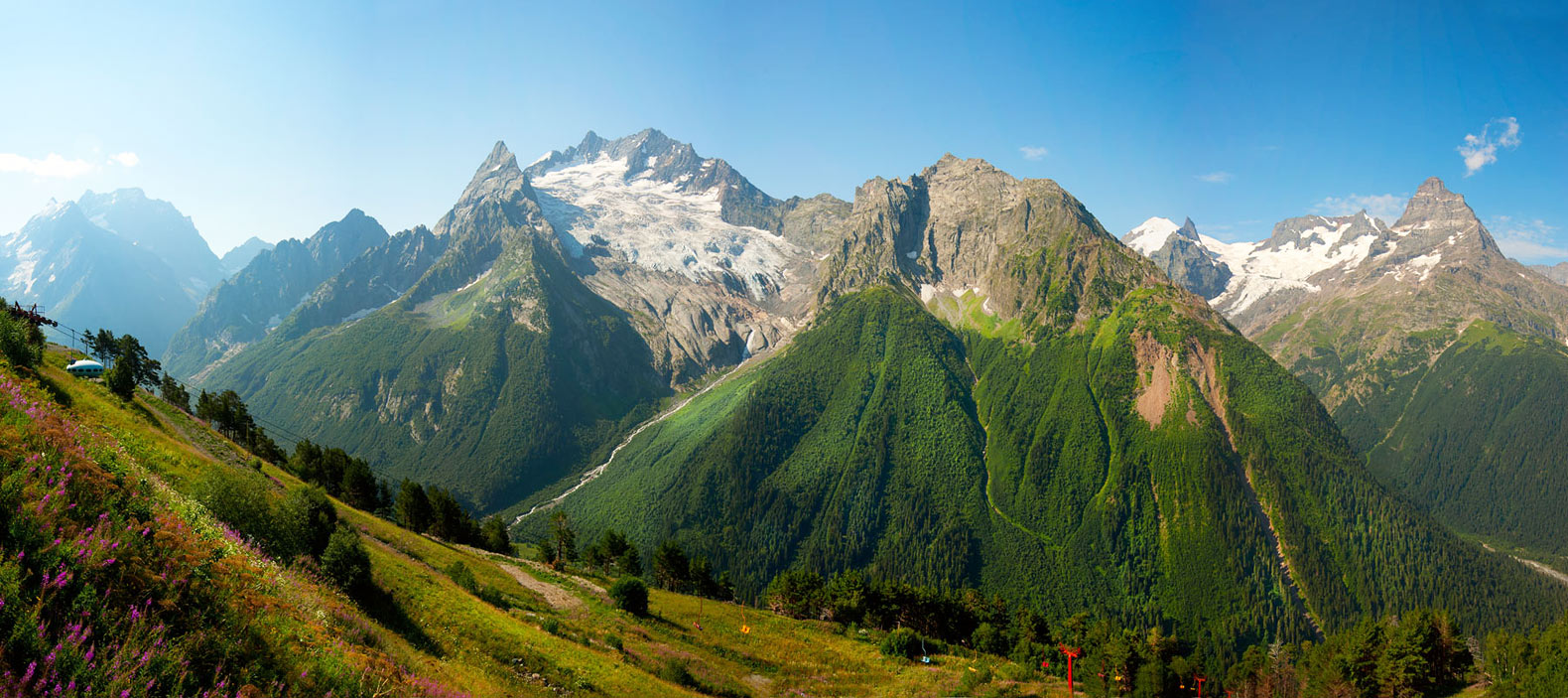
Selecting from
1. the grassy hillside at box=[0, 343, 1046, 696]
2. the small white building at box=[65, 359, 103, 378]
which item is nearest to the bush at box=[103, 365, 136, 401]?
the small white building at box=[65, 359, 103, 378]

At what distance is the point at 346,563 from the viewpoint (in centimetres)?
2508

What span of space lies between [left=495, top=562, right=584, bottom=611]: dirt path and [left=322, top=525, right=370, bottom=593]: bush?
29.2m

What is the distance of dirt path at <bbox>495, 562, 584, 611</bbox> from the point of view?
179 feet

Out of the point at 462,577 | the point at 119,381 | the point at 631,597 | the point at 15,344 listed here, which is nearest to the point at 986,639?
the point at 631,597

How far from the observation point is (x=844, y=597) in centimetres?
9244

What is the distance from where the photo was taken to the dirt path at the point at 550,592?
54.7 meters

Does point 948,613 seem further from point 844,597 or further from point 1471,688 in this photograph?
point 1471,688

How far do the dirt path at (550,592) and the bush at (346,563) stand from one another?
2920 cm

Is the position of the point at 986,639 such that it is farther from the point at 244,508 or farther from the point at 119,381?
the point at 119,381

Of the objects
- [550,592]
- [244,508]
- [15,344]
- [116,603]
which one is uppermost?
[15,344]

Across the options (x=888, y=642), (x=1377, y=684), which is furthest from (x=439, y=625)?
(x=1377, y=684)

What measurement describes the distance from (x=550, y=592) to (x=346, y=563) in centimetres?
3708

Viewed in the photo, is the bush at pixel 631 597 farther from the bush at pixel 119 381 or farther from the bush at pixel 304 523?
the bush at pixel 119 381

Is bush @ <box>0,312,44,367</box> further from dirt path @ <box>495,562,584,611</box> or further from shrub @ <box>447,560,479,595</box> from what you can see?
dirt path @ <box>495,562,584,611</box>
